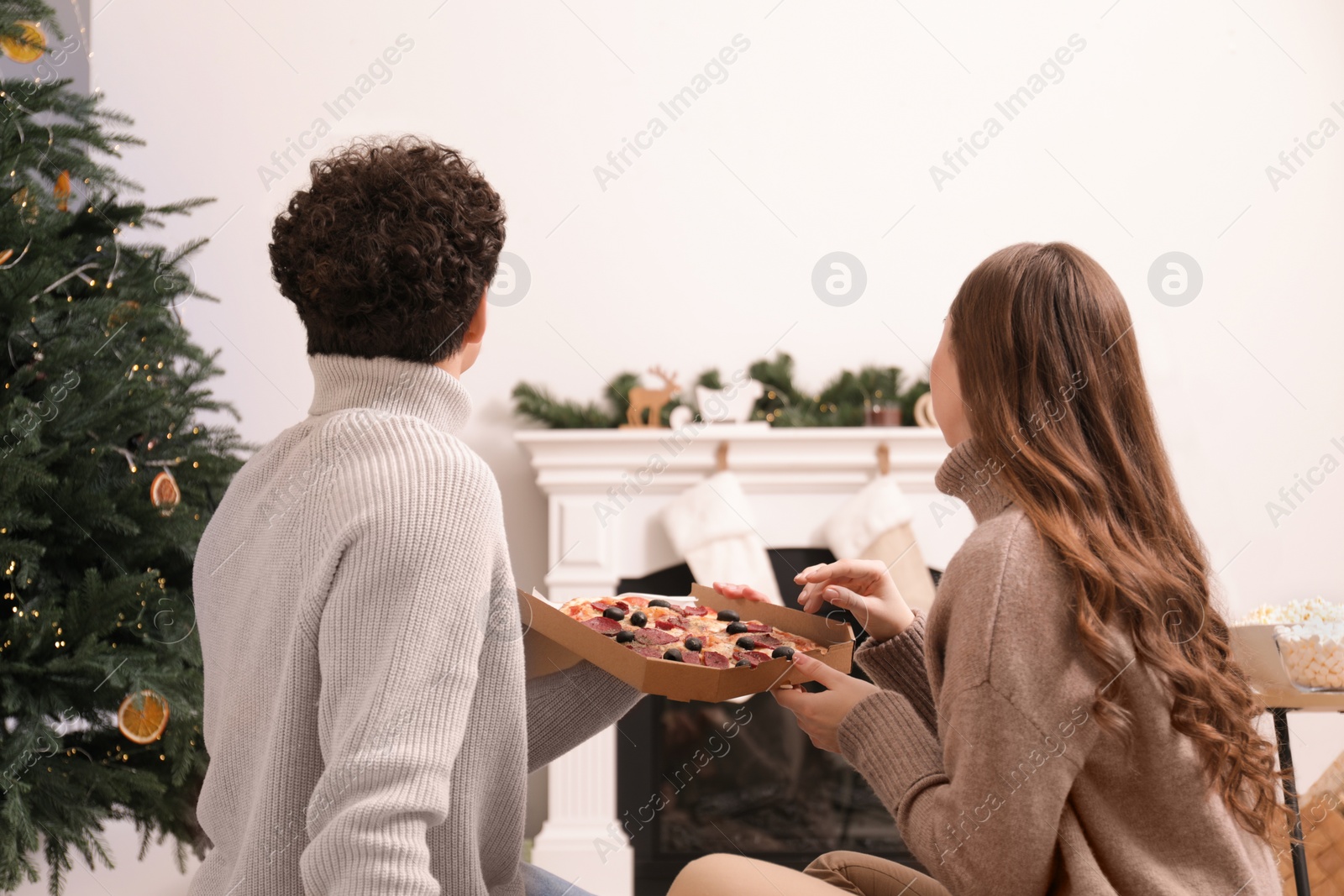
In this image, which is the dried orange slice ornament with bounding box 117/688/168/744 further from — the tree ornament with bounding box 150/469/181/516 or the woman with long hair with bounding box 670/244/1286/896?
the woman with long hair with bounding box 670/244/1286/896

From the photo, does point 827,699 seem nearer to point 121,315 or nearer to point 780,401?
point 121,315

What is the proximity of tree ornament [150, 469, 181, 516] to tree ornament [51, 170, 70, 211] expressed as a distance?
567 mm

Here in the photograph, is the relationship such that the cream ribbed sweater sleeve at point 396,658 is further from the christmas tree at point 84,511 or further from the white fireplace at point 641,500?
the white fireplace at point 641,500

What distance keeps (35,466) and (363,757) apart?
1.27 meters

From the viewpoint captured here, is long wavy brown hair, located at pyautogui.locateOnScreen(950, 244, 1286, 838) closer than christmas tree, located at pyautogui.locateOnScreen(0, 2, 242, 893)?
Yes

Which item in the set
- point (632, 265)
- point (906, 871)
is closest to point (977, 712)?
point (906, 871)

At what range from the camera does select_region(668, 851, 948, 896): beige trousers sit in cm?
99

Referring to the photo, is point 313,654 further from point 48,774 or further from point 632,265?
point 632,265

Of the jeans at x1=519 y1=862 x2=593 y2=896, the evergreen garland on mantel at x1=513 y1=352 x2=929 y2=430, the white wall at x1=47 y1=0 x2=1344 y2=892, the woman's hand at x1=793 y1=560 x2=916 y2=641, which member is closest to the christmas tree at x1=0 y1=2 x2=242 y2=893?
the jeans at x1=519 y1=862 x2=593 y2=896

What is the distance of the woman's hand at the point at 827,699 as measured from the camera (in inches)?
44.3

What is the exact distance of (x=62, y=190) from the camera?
2039mm

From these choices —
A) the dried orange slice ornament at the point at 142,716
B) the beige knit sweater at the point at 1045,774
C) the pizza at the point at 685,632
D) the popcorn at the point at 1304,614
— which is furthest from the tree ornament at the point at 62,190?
the popcorn at the point at 1304,614

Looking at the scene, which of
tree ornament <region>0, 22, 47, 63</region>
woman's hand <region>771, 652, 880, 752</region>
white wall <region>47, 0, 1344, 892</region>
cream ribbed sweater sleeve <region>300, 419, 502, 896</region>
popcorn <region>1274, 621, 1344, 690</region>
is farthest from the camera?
white wall <region>47, 0, 1344, 892</region>

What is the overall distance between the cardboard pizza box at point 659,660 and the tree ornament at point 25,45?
1.52 m
